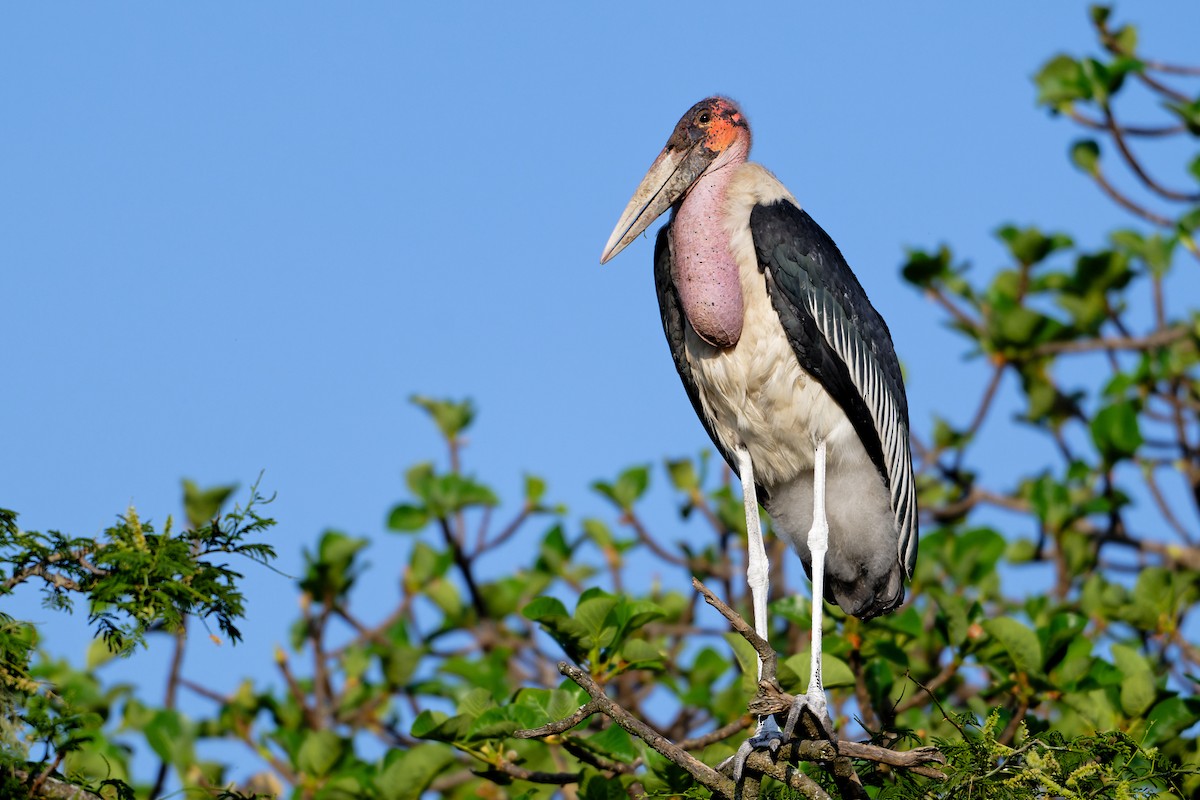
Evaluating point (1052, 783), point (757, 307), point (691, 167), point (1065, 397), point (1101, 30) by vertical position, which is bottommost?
point (1052, 783)

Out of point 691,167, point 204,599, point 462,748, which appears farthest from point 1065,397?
point 204,599

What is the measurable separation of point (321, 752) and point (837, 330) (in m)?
2.44

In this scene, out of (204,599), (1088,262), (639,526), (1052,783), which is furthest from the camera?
(1088,262)

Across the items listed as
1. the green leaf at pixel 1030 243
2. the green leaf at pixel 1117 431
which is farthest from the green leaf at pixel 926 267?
the green leaf at pixel 1117 431

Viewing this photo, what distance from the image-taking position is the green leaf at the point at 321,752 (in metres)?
5.54

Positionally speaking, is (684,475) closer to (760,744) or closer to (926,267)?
(926,267)

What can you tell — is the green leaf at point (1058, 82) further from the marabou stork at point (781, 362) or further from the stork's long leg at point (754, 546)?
the stork's long leg at point (754, 546)

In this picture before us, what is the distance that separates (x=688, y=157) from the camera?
17.3 ft

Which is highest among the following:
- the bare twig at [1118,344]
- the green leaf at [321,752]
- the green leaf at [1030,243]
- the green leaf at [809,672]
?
the green leaf at [1030,243]

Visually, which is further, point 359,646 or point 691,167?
point 359,646

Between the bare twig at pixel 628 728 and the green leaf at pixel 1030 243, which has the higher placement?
the green leaf at pixel 1030 243

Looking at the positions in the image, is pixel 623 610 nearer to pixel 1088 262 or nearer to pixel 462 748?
pixel 462 748

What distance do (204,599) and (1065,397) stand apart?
6002mm

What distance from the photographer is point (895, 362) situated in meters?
5.44
